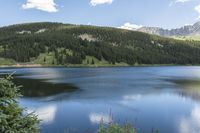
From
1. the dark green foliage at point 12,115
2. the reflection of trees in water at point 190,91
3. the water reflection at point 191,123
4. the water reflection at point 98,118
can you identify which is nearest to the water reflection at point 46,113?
the water reflection at point 98,118

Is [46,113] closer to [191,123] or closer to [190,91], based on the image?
[191,123]

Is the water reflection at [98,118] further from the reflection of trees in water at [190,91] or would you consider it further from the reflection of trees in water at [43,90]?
the reflection of trees in water at [190,91]

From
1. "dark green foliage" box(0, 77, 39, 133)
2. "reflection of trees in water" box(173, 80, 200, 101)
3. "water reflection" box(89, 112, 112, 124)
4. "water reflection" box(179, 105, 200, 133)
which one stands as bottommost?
"reflection of trees in water" box(173, 80, 200, 101)

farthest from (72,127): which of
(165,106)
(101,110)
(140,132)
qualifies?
(165,106)

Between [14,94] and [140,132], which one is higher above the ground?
[14,94]

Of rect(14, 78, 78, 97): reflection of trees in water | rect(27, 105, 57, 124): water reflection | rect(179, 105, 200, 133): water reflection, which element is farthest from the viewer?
rect(14, 78, 78, 97): reflection of trees in water

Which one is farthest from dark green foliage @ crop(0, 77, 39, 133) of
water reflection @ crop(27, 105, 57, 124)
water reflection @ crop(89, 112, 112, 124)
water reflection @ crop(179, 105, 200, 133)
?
water reflection @ crop(27, 105, 57, 124)

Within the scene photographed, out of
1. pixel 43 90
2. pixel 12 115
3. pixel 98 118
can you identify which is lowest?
pixel 43 90

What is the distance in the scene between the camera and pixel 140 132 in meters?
34.4

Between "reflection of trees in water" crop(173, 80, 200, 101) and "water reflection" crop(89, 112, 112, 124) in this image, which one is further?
"reflection of trees in water" crop(173, 80, 200, 101)

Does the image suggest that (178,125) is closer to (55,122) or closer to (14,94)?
(55,122)

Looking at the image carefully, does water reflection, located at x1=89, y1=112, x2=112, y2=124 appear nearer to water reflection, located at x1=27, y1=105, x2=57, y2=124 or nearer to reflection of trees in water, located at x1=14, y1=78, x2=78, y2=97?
water reflection, located at x1=27, y1=105, x2=57, y2=124

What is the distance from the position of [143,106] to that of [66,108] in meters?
13.7

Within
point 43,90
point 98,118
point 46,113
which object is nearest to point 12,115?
point 98,118
